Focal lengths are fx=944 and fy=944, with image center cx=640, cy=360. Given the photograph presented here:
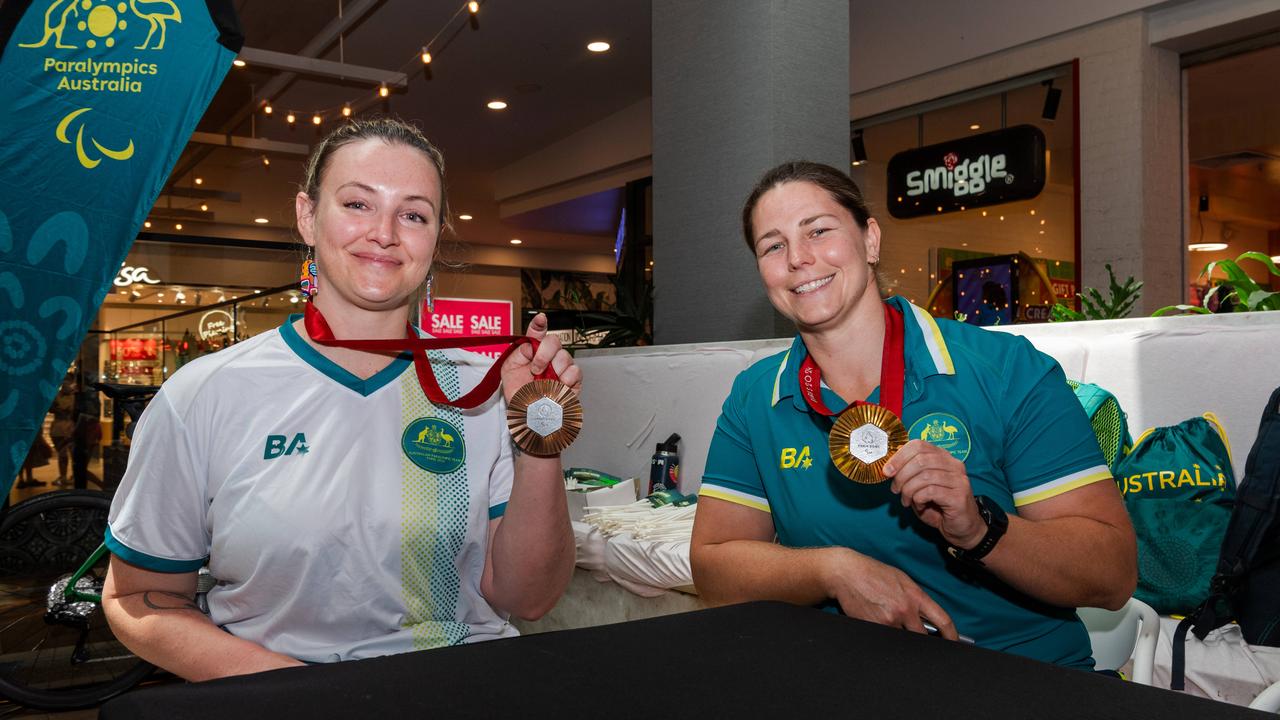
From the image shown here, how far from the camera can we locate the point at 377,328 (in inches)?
55.5

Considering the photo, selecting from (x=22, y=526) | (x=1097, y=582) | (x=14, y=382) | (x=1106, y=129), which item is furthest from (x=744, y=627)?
(x=1106, y=129)

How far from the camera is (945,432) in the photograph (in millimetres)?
1434

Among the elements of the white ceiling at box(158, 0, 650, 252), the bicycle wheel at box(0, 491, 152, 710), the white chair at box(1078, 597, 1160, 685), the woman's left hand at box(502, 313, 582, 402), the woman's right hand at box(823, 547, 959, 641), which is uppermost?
the white ceiling at box(158, 0, 650, 252)

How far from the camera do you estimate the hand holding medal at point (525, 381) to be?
1.14 meters

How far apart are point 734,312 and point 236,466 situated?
334cm

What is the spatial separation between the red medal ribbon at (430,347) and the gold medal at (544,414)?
14 cm

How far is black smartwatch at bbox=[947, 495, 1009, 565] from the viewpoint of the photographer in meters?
1.25

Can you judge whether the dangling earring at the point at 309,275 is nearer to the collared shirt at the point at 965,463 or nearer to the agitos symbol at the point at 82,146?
the collared shirt at the point at 965,463

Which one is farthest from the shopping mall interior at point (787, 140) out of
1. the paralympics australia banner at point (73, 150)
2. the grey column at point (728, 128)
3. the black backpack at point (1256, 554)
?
the black backpack at point (1256, 554)

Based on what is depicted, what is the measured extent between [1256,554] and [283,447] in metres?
1.77

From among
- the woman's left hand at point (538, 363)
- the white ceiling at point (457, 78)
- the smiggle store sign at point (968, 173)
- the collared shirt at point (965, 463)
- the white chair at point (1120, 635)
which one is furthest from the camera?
the white ceiling at point (457, 78)

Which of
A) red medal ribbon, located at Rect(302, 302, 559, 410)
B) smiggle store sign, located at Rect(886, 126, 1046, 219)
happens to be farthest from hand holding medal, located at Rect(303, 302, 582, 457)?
smiggle store sign, located at Rect(886, 126, 1046, 219)

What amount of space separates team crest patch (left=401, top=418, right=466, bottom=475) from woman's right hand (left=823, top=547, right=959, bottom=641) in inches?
21.8

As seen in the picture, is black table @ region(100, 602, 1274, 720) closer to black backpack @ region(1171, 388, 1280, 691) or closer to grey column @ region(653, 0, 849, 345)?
black backpack @ region(1171, 388, 1280, 691)
